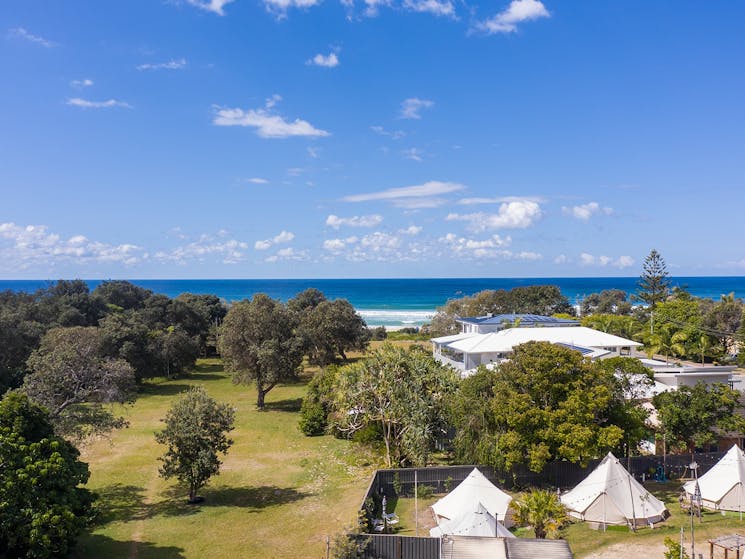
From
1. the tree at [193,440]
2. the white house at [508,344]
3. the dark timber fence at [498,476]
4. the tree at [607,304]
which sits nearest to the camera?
the tree at [193,440]

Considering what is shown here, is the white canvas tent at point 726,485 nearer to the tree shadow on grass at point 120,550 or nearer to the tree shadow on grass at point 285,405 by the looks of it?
the tree shadow on grass at point 120,550

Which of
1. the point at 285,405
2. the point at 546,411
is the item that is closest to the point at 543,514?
the point at 546,411

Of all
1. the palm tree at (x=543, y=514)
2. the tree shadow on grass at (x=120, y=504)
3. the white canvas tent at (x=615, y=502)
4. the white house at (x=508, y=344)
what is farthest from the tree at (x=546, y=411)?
the tree shadow on grass at (x=120, y=504)

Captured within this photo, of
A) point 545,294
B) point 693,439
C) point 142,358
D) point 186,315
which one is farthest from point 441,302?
point 693,439

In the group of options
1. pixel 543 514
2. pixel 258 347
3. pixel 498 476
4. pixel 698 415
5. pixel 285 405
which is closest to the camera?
pixel 543 514

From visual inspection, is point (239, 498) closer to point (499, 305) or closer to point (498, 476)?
point (498, 476)
